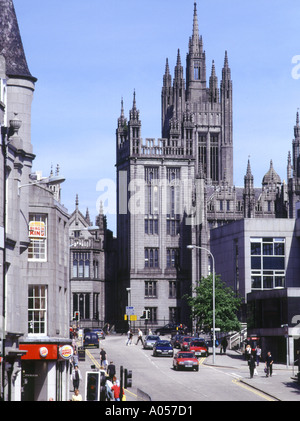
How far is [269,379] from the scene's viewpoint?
58.6 metres

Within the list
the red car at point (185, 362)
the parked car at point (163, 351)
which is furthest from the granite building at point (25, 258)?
the parked car at point (163, 351)

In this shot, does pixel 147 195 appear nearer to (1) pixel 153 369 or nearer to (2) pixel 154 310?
(2) pixel 154 310

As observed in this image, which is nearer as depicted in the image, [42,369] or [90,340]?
[42,369]

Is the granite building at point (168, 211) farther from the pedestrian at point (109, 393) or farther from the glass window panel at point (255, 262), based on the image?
the pedestrian at point (109, 393)

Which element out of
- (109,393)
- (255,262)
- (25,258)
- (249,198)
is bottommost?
(109,393)

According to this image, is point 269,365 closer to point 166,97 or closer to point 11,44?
point 11,44

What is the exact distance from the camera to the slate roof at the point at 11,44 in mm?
40156

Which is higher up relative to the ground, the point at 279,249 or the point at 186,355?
the point at 279,249

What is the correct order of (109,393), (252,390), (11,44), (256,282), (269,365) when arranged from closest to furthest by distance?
(109,393)
(11,44)
(252,390)
(269,365)
(256,282)

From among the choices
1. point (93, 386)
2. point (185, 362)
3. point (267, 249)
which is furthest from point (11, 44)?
point (267, 249)

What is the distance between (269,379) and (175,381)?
19.5 feet

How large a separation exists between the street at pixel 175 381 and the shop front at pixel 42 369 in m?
3.63
